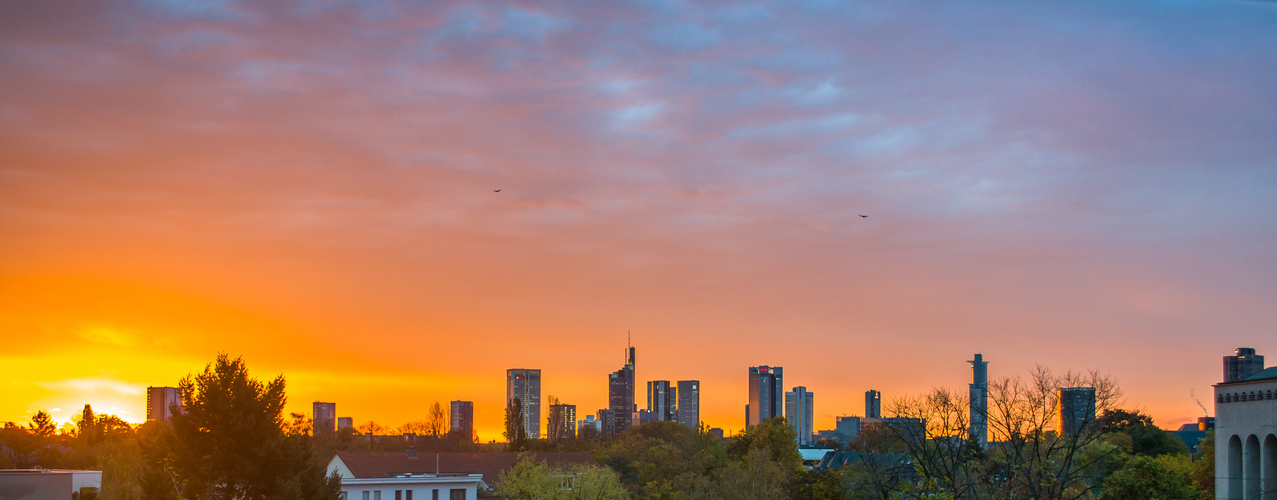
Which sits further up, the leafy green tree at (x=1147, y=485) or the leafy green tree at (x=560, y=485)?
the leafy green tree at (x=1147, y=485)

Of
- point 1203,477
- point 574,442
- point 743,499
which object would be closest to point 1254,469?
point 1203,477

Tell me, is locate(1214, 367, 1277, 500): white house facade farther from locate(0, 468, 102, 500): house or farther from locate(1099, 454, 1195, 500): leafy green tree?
locate(0, 468, 102, 500): house

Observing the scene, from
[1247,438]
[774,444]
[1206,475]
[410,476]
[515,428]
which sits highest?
[1247,438]

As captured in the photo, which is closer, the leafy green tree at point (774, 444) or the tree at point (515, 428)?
the leafy green tree at point (774, 444)

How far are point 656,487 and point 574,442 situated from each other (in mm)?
35528

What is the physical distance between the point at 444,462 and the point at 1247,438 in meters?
51.0

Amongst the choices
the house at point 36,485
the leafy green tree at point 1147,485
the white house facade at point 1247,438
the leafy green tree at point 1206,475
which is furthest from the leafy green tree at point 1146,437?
the house at point 36,485

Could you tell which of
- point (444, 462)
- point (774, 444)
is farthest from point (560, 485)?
point (774, 444)

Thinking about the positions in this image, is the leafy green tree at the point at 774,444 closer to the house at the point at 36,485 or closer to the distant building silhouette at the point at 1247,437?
the distant building silhouette at the point at 1247,437

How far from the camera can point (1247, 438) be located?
44562mm

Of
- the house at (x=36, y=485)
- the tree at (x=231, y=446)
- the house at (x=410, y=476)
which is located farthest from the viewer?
the house at (x=410, y=476)

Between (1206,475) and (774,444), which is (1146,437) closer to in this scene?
(1206,475)

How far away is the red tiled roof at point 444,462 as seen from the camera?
217ft

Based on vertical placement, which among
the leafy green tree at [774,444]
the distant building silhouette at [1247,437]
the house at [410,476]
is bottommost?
the house at [410,476]
